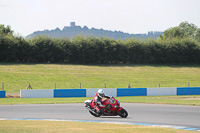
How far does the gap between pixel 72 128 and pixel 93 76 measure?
136 ft

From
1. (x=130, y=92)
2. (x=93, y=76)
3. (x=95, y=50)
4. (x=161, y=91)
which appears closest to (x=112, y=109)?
(x=130, y=92)

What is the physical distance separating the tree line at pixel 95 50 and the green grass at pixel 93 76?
3027 mm

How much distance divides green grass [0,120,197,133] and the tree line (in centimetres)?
4830

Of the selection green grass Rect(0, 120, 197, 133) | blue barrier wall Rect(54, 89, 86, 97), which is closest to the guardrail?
blue barrier wall Rect(54, 89, 86, 97)

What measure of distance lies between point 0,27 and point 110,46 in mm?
30475

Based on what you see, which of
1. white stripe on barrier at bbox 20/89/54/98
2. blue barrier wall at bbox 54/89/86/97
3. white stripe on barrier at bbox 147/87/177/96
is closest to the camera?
white stripe on barrier at bbox 20/89/54/98

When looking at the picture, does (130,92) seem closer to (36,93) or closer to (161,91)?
(161,91)

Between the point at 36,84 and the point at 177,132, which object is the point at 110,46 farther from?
the point at 177,132

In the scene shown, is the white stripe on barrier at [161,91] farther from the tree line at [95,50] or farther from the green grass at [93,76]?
the tree line at [95,50]

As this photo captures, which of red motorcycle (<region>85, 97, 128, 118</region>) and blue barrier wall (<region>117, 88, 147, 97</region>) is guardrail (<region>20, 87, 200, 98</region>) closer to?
blue barrier wall (<region>117, 88, 147, 97</region>)

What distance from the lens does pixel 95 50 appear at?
65500 millimetres

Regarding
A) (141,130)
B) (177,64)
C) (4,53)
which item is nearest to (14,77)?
(4,53)

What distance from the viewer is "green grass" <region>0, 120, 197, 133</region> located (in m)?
12.5

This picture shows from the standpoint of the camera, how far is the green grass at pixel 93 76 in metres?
47.9
